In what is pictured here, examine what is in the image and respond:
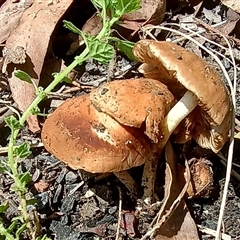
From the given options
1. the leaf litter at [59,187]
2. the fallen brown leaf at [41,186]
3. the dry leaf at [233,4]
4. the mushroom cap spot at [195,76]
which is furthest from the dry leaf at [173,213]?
the dry leaf at [233,4]

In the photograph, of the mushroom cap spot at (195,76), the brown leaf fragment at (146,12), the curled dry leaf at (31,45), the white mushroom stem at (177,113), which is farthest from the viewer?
the brown leaf fragment at (146,12)

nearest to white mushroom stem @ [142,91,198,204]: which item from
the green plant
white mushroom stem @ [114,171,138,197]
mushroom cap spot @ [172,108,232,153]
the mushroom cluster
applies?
the mushroom cluster

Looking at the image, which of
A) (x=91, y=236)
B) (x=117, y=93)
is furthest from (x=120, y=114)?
(x=91, y=236)

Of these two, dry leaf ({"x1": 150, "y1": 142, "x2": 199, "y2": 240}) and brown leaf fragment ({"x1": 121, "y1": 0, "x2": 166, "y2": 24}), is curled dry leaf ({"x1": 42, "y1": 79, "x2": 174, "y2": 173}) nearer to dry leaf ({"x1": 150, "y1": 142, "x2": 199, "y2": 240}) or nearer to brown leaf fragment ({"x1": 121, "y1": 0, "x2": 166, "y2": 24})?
dry leaf ({"x1": 150, "y1": 142, "x2": 199, "y2": 240})

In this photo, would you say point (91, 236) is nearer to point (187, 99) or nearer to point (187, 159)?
point (187, 159)

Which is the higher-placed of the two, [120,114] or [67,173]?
[120,114]

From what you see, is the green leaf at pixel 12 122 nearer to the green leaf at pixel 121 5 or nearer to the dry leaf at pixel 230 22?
the green leaf at pixel 121 5
